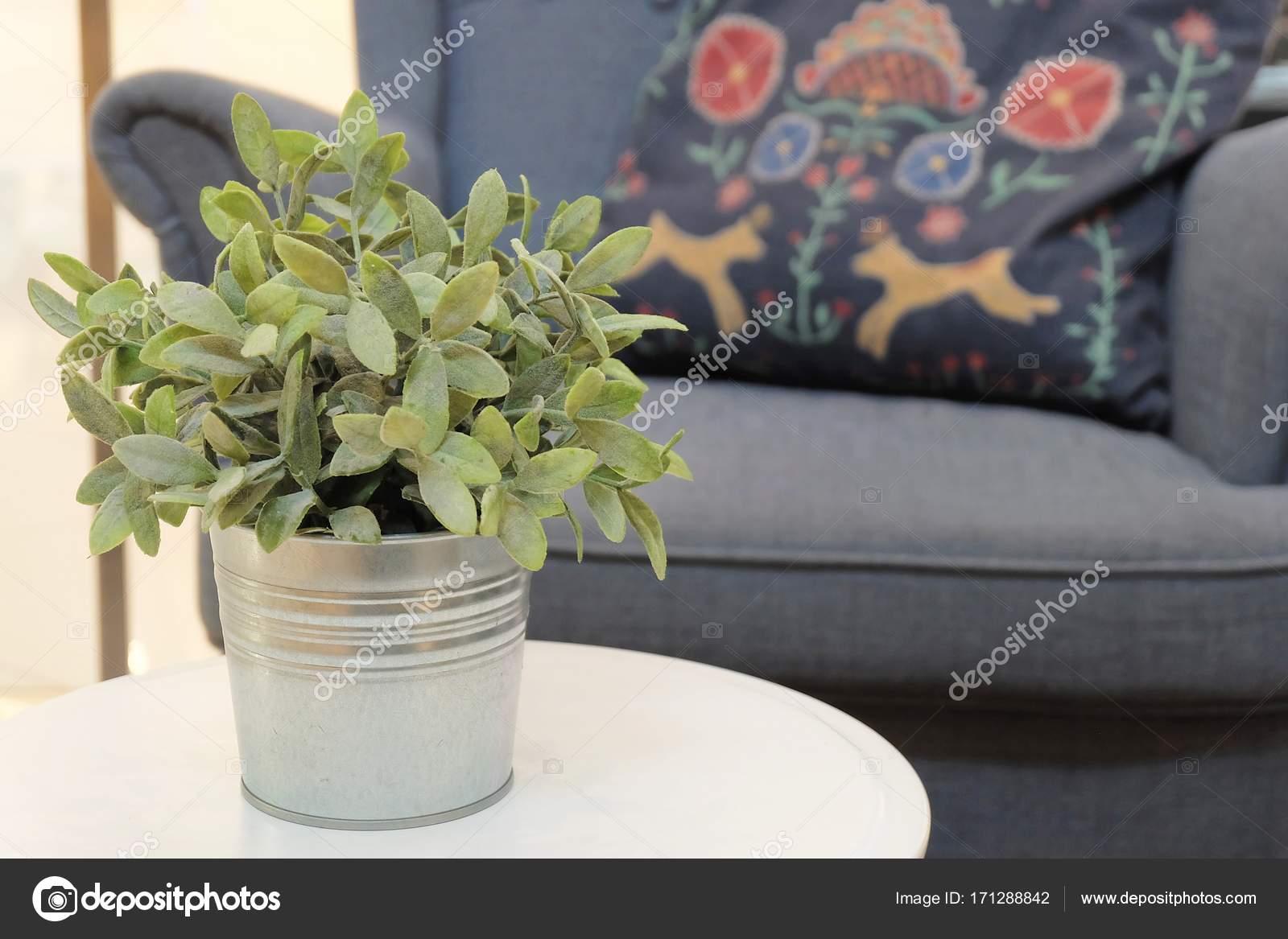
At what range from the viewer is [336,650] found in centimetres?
50

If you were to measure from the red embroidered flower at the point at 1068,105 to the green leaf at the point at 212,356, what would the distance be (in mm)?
1024

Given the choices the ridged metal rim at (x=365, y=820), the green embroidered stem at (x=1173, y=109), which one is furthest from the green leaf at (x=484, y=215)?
the green embroidered stem at (x=1173, y=109)

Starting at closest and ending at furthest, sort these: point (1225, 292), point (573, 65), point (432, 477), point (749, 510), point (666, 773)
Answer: point (432, 477)
point (666, 773)
point (749, 510)
point (1225, 292)
point (573, 65)

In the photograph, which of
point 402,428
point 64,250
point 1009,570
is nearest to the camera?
point 402,428

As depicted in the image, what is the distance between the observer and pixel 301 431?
496mm

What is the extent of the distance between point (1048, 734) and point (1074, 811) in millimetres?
74

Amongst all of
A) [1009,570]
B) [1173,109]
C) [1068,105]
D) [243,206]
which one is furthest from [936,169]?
[243,206]

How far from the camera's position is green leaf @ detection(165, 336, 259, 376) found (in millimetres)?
479

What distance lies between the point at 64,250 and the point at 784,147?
1389mm

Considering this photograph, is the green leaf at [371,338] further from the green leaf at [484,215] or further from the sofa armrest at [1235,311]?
the sofa armrest at [1235,311]

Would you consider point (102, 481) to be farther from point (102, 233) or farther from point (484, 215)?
point (102, 233)

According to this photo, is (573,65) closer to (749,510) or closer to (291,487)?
(749,510)

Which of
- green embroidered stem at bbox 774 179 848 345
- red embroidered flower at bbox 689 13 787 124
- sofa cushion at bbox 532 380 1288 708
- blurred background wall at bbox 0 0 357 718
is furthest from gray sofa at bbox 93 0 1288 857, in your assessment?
blurred background wall at bbox 0 0 357 718

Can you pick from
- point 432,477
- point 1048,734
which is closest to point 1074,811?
point 1048,734
